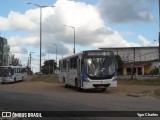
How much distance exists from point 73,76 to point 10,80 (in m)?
26.1

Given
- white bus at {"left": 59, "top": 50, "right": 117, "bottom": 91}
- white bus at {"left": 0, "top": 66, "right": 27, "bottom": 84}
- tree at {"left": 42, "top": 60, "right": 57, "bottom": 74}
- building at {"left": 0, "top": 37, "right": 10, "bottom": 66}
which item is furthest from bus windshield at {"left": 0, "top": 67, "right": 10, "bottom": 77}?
building at {"left": 0, "top": 37, "right": 10, "bottom": 66}

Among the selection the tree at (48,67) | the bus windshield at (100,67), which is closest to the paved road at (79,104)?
the bus windshield at (100,67)

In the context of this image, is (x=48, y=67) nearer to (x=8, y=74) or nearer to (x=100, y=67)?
(x=8, y=74)

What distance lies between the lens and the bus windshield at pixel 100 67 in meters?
33.2

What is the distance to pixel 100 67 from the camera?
3316 centimetres

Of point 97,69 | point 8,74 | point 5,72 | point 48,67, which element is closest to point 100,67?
point 97,69

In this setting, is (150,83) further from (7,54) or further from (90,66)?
(7,54)

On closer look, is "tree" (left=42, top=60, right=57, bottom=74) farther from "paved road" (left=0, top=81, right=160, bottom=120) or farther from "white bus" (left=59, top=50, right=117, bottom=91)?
"paved road" (left=0, top=81, right=160, bottom=120)

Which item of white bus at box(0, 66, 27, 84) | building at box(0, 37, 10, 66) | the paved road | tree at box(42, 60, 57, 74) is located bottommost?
the paved road

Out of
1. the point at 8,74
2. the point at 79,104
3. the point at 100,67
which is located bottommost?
the point at 79,104

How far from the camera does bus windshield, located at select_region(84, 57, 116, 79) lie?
33.2 meters

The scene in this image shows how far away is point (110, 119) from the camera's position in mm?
14883

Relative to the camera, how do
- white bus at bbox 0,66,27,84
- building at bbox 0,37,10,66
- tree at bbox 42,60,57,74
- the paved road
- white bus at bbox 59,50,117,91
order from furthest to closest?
building at bbox 0,37,10,66
tree at bbox 42,60,57,74
white bus at bbox 0,66,27,84
white bus at bbox 59,50,117,91
the paved road

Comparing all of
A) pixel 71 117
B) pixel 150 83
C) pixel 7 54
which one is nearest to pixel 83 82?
pixel 150 83
